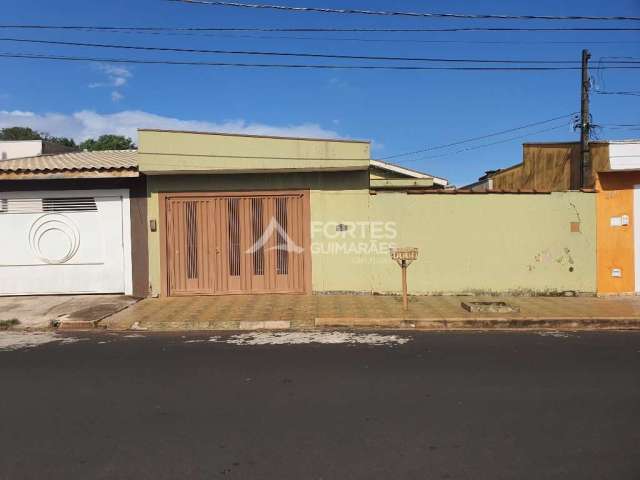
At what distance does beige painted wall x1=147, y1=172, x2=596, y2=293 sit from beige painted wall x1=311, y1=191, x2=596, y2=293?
0.9 inches

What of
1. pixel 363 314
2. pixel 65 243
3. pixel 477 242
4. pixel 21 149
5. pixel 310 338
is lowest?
pixel 310 338

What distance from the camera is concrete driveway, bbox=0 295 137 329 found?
963cm

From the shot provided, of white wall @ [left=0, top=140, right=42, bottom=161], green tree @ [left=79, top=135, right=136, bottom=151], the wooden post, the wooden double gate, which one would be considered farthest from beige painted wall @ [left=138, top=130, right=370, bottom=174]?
green tree @ [left=79, top=135, right=136, bottom=151]

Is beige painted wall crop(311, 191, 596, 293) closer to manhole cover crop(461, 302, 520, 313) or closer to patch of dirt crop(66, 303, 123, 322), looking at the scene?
manhole cover crop(461, 302, 520, 313)

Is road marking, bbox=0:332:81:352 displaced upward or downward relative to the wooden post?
downward

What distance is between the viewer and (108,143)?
4378cm

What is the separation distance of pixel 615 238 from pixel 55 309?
40.8 ft

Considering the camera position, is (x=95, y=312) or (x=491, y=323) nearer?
(x=491, y=323)

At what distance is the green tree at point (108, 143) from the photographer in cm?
4316

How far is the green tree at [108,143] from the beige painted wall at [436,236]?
34.0 metres

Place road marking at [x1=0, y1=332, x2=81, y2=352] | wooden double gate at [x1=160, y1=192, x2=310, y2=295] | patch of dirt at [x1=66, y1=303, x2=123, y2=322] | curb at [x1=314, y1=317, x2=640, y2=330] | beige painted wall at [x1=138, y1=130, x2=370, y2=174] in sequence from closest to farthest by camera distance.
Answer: road marking at [x1=0, y1=332, x2=81, y2=352], curb at [x1=314, y1=317, x2=640, y2=330], patch of dirt at [x1=66, y1=303, x2=123, y2=322], beige painted wall at [x1=138, y1=130, x2=370, y2=174], wooden double gate at [x1=160, y1=192, x2=310, y2=295]

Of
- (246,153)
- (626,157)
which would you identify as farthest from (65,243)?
(626,157)

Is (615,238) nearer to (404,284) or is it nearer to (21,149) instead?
(404,284)

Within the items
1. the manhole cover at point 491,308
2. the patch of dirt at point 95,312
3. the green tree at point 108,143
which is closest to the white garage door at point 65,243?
the patch of dirt at point 95,312
